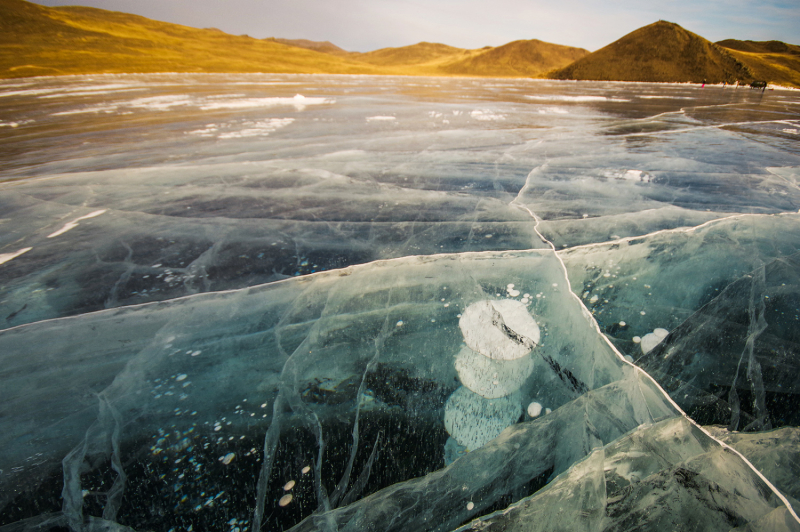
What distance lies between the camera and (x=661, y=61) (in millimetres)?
43969

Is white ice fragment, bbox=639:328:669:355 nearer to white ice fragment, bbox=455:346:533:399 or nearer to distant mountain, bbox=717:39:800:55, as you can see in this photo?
white ice fragment, bbox=455:346:533:399

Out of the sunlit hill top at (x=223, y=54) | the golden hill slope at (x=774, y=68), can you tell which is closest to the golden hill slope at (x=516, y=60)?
the sunlit hill top at (x=223, y=54)

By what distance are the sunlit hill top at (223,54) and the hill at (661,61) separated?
0.38 feet

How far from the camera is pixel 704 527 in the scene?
725 millimetres

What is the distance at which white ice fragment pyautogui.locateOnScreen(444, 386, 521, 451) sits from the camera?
965 millimetres

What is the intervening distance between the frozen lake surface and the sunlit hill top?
1096 inches

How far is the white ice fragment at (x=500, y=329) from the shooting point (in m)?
1.25

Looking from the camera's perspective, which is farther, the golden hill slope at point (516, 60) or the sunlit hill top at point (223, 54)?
the golden hill slope at point (516, 60)

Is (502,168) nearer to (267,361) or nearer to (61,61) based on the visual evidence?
(267,361)

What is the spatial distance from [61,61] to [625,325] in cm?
3476

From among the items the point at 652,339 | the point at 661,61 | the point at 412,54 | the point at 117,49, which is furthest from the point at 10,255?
the point at 412,54

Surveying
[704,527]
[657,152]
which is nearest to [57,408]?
[704,527]

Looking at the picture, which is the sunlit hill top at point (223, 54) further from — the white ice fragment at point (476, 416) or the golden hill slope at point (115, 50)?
the white ice fragment at point (476, 416)

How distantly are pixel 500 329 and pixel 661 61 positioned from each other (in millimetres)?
62468
